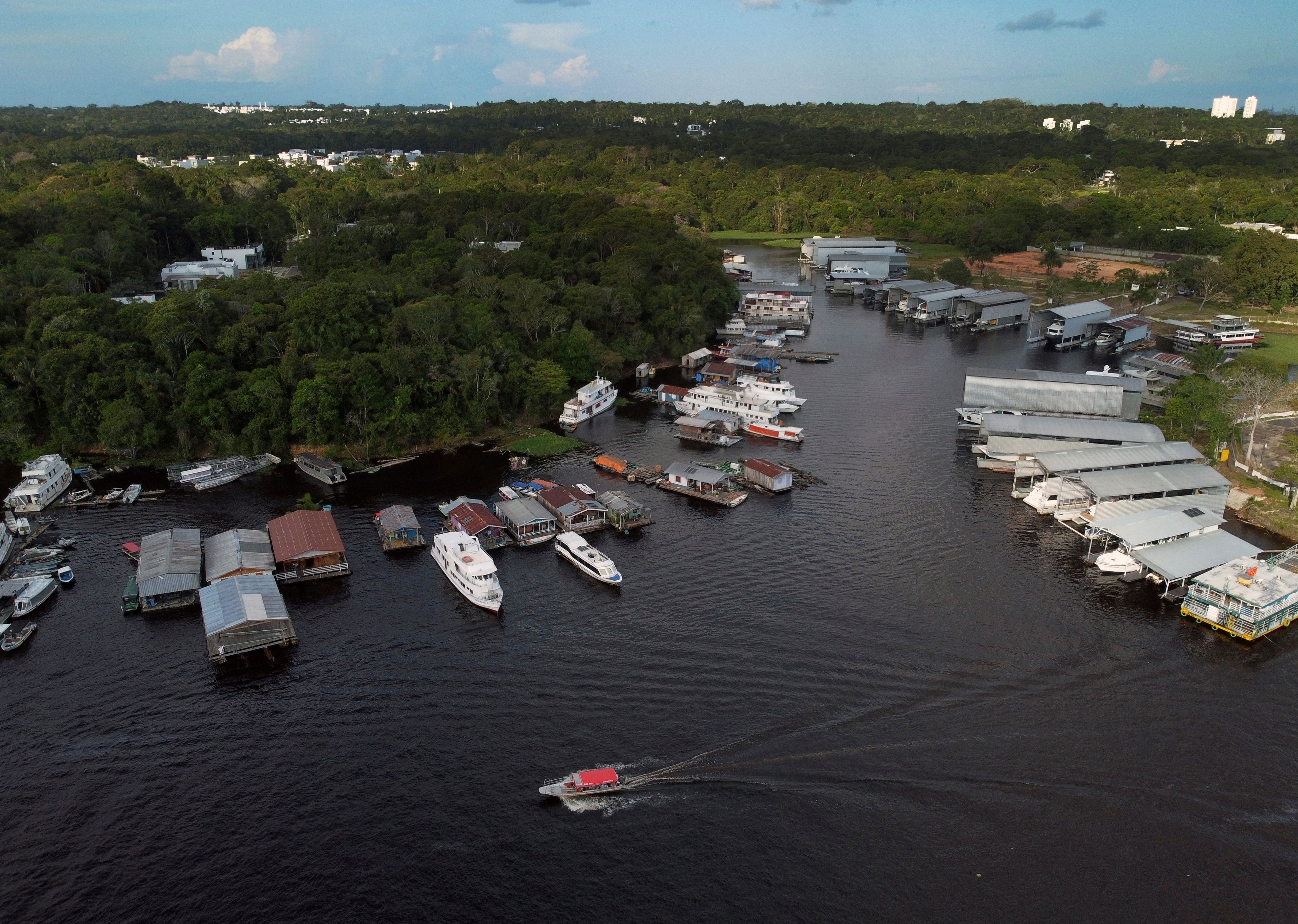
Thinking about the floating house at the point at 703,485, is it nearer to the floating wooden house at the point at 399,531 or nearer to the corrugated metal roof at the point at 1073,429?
the floating wooden house at the point at 399,531

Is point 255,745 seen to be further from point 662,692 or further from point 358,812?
point 662,692

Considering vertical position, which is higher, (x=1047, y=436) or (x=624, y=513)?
(x=1047, y=436)

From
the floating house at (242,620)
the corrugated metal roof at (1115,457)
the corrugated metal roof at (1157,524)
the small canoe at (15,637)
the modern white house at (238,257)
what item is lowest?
the small canoe at (15,637)

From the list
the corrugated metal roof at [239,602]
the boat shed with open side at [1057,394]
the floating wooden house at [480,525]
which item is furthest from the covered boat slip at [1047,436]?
the corrugated metal roof at [239,602]

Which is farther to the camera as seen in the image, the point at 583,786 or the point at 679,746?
the point at 679,746

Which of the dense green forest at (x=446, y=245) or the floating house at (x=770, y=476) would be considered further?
the dense green forest at (x=446, y=245)

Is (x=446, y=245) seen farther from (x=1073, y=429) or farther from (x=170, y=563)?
(x=1073, y=429)

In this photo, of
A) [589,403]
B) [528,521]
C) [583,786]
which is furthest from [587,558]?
[589,403]

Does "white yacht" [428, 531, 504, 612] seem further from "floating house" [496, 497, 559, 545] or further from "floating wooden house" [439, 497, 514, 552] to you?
"floating house" [496, 497, 559, 545]
